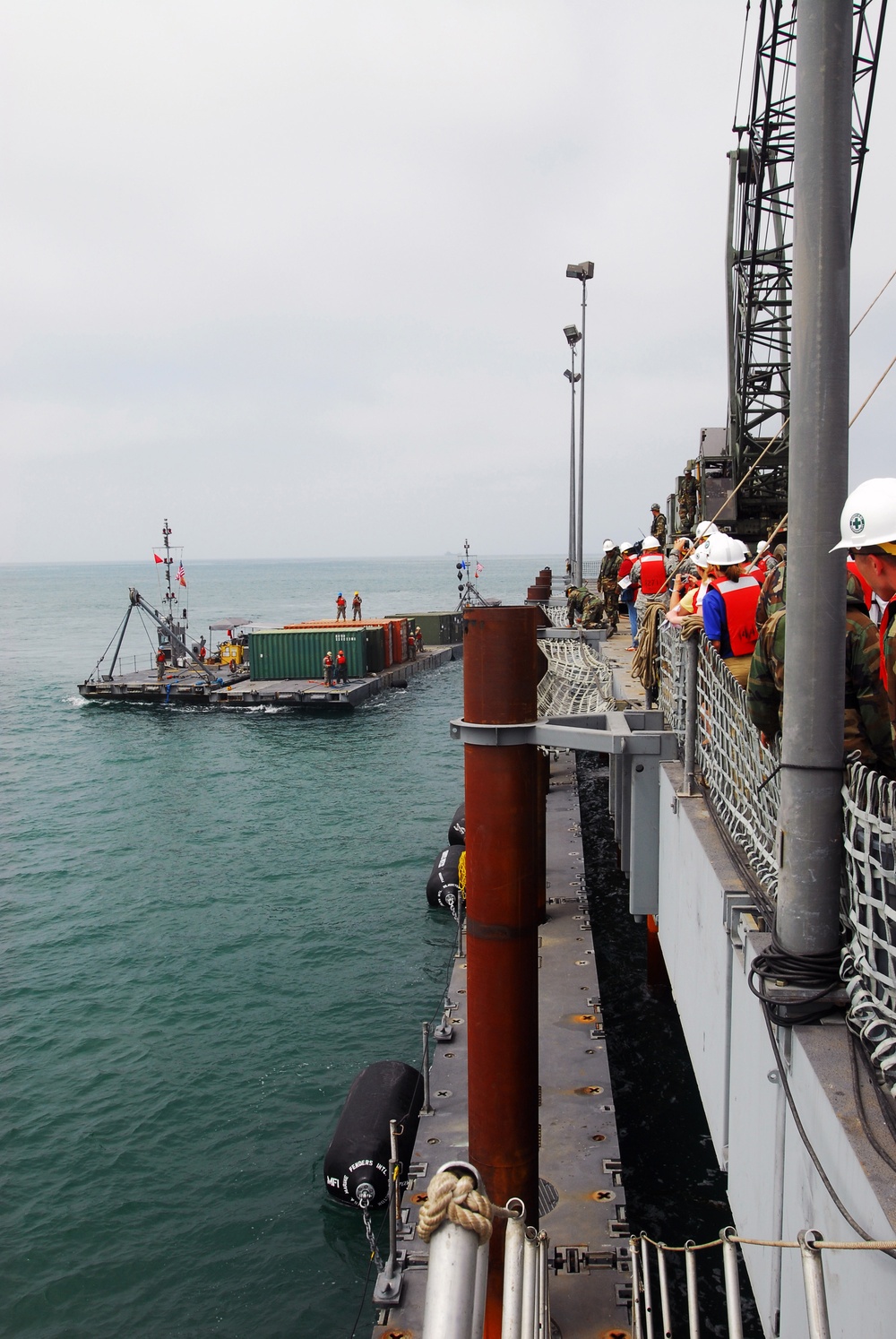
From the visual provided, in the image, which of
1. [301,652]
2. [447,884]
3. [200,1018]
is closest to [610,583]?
[447,884]

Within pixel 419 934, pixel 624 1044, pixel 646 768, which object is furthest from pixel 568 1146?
pixel 419 934

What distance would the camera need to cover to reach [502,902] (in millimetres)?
7297

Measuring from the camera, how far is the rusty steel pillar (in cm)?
725

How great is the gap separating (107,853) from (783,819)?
30606mm

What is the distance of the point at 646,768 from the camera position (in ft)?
26.2

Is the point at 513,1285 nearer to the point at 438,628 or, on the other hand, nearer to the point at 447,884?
the point at 447,884

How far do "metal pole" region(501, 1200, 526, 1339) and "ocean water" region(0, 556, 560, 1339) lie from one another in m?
10.9

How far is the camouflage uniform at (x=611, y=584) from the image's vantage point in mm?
27562

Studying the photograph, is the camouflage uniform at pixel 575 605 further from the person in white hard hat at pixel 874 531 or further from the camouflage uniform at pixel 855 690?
the person in white hard hat at pixel 874 531

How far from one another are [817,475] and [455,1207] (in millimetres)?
2824

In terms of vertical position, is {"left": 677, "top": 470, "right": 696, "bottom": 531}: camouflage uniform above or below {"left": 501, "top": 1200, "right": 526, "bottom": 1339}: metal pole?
above

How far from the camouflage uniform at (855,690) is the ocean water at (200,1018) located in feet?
35.2

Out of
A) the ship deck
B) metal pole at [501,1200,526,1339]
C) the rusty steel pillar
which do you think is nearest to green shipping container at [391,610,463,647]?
the ship deck

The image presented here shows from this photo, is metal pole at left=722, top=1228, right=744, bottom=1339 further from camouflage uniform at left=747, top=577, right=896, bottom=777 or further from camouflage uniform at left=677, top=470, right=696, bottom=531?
camouflage uniform at left=677, top=470, right=696, bottom=531
